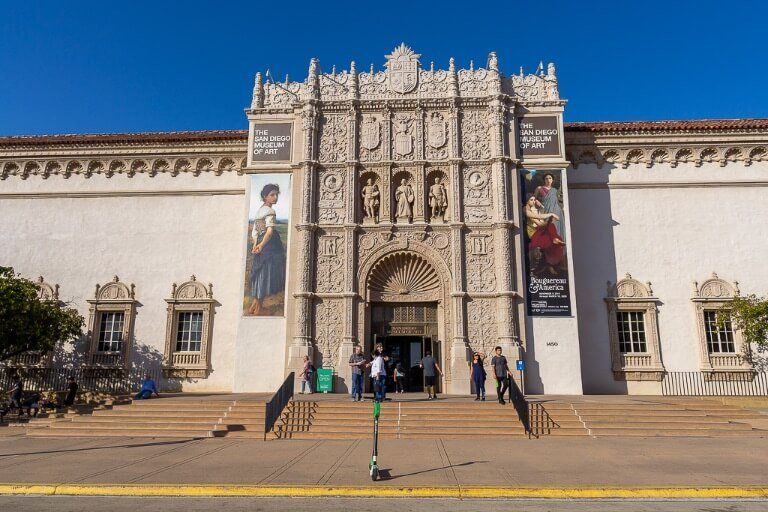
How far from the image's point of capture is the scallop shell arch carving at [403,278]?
20.5 meters

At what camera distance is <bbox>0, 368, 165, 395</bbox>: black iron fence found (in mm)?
21109

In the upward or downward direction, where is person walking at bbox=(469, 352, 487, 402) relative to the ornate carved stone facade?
downward

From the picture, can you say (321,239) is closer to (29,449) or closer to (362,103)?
(362,103)

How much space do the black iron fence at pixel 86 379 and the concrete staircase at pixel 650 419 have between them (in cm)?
1550

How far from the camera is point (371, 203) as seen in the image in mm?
21016

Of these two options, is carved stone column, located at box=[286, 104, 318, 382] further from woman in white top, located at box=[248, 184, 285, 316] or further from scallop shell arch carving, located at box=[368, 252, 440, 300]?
scallop shell arch carving, located at box=[368, 252, 440, 300]

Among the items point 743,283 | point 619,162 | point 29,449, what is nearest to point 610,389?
point 743,283

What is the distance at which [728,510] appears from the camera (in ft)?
21.9

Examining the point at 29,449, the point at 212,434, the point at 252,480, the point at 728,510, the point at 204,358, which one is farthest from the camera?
the point at 204,358

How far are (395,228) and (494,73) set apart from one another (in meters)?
7.49

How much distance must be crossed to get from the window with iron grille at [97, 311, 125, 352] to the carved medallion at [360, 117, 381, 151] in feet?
40.2

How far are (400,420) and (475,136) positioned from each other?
12223 millimetres

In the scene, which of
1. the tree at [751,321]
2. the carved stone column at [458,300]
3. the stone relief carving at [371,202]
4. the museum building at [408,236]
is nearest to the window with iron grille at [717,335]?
the museum building at [408,236]

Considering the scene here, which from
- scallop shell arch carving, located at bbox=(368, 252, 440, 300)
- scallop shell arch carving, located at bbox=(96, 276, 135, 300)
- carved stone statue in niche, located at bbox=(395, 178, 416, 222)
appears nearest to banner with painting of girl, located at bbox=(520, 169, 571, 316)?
scallop shell arch carving, located at bbox=(368, 252, 440, 300)
